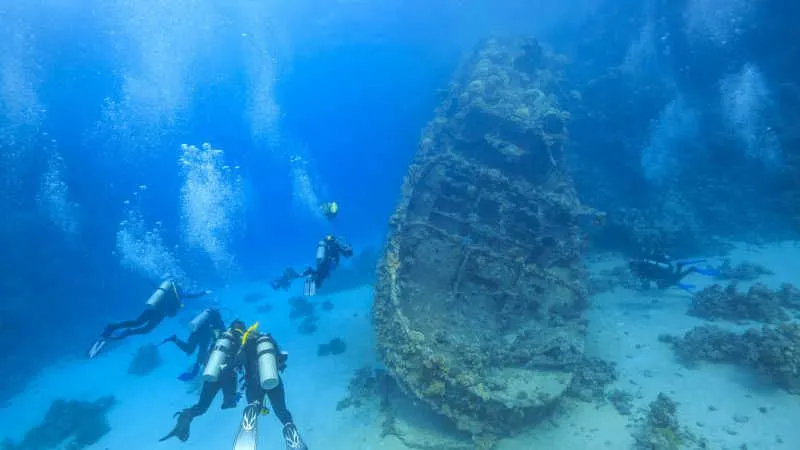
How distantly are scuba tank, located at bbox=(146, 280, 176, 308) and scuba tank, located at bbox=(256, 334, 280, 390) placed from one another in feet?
17.1

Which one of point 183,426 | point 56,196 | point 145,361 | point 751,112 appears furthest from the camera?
point 56,196

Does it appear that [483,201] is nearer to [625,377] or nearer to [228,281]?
[625,377]

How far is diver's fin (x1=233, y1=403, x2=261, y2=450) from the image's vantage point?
609 cm

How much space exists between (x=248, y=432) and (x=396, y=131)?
66.4m

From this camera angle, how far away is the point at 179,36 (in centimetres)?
5525

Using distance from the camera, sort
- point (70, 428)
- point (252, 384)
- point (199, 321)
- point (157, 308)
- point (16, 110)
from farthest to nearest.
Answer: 1. point (16, 110)
2. point (70, 428)
3. point (157, 308)
4. point (199, 321)
5. point (252, 384)

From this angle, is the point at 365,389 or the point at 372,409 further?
the point at 365,389

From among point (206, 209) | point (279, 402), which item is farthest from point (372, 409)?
point (206, 209)

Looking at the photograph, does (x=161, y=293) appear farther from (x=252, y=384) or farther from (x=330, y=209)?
(x=252, y=384)

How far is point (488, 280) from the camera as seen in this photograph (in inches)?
388

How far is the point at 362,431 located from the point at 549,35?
4421cm

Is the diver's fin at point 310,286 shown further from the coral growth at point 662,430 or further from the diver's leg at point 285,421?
the coral growth at point 662,430

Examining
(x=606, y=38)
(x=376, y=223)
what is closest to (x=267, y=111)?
(x=376, y=223)

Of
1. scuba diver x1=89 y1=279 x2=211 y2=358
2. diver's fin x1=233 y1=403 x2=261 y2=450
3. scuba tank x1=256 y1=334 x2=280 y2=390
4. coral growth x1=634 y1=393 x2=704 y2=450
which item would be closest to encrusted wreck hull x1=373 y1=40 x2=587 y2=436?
coral growth x1=634 y1=393 x2=704 y2=450
